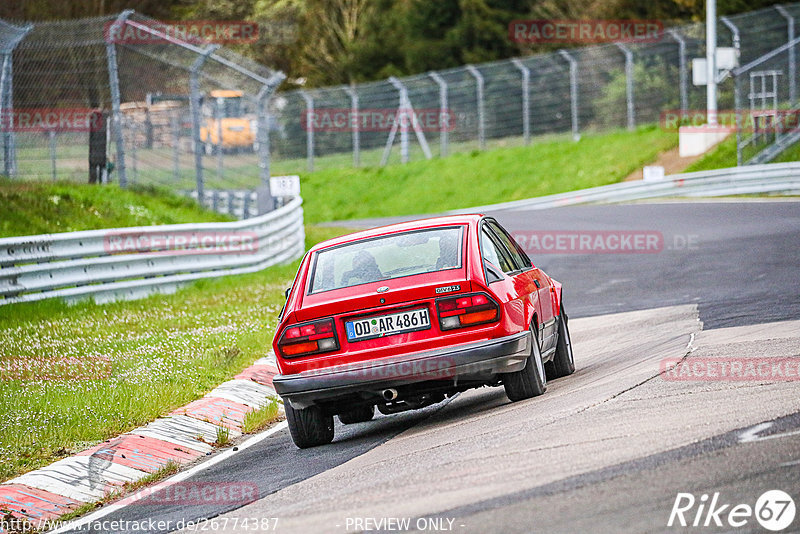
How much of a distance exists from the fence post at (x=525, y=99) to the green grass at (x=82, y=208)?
662 inches

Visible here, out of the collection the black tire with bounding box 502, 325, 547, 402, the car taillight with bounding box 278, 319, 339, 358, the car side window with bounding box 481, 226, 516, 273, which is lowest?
the black tire with bounding box 502, 325, 547, 402

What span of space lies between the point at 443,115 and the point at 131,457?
34068 mm

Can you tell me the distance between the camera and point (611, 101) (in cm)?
3884

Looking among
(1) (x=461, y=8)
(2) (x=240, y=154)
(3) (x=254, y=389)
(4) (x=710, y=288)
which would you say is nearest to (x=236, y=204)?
(2) (x=240, y=154)

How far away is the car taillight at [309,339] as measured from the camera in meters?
7.97

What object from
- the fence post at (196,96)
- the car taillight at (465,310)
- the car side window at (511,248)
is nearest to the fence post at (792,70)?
the fence post at (196,96)

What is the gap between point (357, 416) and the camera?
893 centimetres

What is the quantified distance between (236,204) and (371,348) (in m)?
18.8

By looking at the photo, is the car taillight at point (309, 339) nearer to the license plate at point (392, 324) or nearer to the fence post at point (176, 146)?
the license plate at point (392, 324)

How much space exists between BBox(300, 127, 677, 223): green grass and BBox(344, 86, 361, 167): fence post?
473mm

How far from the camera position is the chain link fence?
66.8 ft

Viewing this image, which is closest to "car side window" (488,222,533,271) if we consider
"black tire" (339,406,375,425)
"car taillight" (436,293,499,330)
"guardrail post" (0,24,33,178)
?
"car taillight" (436,293,499,330)

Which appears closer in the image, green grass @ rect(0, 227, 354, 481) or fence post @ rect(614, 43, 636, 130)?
green grass @ rect(0, 227, 354, 481)

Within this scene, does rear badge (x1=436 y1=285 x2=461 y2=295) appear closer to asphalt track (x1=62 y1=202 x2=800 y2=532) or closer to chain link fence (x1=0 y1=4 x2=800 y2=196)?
asphalt track (x1=62 y1=202 x2=800 y2=532)
